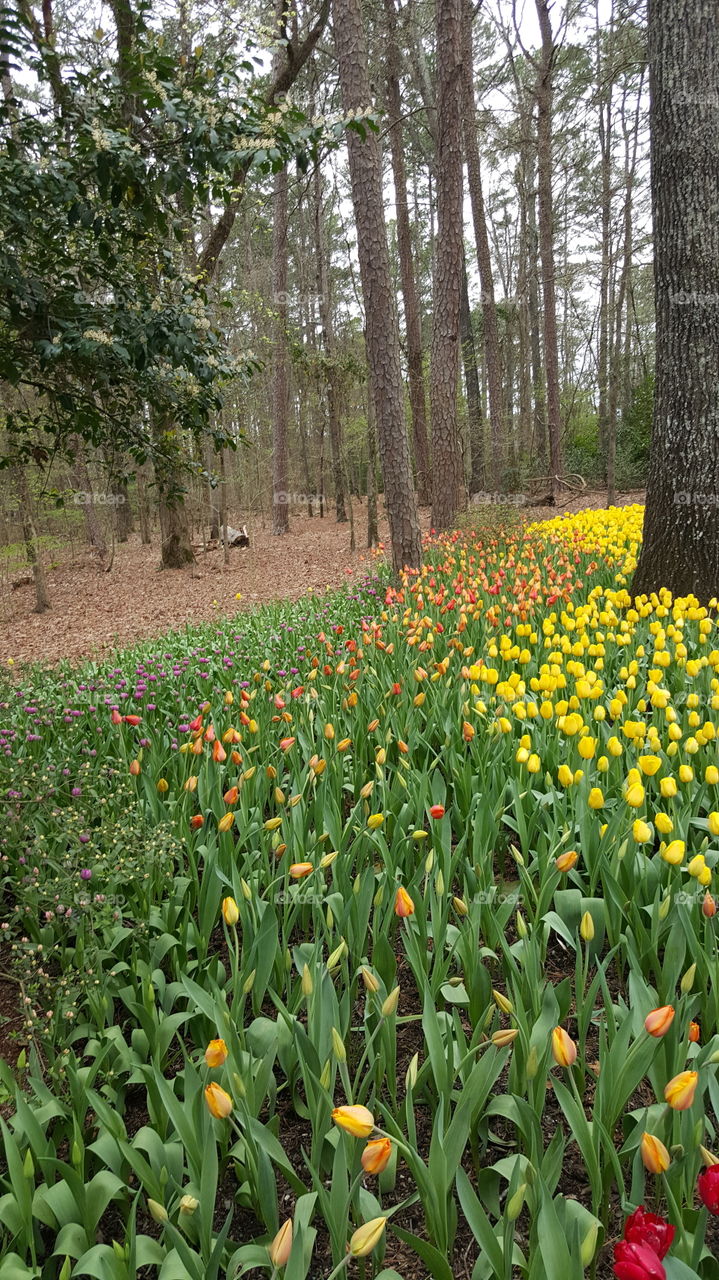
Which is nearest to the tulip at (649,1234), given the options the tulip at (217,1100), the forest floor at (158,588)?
the tulip at (217,1100)

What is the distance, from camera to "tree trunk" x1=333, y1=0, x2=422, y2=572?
22.2 feet

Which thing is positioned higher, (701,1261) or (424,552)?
(424,552)

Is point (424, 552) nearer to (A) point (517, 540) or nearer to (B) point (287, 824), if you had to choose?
(A) point (517, 540)

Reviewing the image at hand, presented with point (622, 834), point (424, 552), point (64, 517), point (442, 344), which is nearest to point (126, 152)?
point (622, 834)

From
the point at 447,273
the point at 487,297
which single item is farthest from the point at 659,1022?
the point at 487,297

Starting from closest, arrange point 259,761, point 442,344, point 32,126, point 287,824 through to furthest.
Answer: point 287,824 < point 32,126 < point 259,761 < point 442,344

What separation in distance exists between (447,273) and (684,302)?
18.4 feet

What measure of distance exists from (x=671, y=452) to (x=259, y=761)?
125 inches

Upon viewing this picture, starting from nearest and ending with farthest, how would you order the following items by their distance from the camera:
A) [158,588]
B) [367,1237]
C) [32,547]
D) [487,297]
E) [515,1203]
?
[367,1237] < [515,1203] < [32,547] < [158,588] < [487,297]

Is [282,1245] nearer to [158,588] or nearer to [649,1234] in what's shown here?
[649,1234]

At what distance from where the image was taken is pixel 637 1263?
0.84 metres

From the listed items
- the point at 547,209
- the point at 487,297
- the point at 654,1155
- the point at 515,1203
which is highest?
the point at 547,209

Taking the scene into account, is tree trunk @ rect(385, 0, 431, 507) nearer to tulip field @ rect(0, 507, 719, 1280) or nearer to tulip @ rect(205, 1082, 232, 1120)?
tulip field @ rect(0, 507, 719, 1280)

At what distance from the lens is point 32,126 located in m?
2.86
